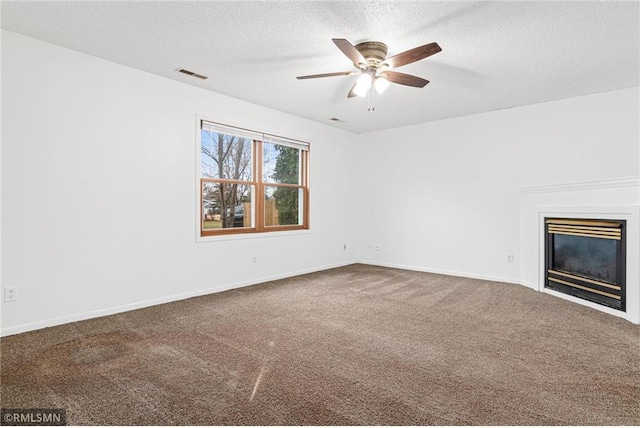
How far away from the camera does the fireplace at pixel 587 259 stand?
362 cm

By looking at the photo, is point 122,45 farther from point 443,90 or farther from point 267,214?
point 443,90

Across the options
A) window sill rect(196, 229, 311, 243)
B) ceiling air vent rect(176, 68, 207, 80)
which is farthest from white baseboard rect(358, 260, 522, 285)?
ceiling air vent rect(176, 68, 207, 80)

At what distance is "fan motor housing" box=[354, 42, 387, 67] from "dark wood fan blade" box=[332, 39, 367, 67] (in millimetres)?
65

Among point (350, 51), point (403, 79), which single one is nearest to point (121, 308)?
point (350, 51)

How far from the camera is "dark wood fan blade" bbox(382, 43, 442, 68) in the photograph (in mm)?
2514

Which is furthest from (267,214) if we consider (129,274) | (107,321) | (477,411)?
(477,411)

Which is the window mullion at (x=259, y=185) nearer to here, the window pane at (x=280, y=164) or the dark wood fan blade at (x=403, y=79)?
the window pane at (x=280, y=164)

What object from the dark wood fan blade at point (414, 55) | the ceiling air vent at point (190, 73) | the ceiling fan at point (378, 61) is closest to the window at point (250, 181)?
the ceiling air vent at point (190, 73)

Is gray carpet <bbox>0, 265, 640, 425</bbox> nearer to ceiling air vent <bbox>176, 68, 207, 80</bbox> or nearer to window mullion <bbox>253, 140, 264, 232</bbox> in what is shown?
window mullion <bbox>253, 140, 264, 232</bbox>

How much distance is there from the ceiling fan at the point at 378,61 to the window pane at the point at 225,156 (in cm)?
191

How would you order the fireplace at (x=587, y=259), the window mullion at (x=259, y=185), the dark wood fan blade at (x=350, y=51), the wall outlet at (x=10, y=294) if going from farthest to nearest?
1. the window mullion at (x=259, y=185)
2. the fireplace at (x=587, y=259)
3. the wall outlet at (x=10, y=294)
4. the dark wood fan blade at (x=350, y=51)

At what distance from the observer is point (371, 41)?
2.90m

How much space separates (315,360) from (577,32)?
10.5ft

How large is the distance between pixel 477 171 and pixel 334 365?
4.02 m
